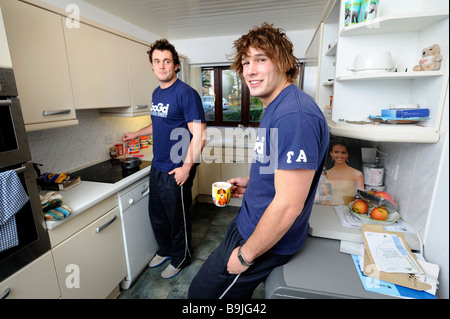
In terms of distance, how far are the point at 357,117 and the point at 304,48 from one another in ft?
6.65

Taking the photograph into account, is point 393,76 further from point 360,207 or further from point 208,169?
point 208,169

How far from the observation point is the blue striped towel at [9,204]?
85 cm

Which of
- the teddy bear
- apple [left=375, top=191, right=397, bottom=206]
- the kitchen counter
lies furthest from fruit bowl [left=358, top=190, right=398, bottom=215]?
the kitchen counter

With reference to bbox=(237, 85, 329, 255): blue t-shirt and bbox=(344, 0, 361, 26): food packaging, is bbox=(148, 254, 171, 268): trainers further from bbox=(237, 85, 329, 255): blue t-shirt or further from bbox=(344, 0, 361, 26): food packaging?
bbox=(344, 0, 361, 26): food packaging

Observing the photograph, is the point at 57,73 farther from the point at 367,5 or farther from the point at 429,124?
the point at 429,124

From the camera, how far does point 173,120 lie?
1651 mm

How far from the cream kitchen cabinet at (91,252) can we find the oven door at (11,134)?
16.2 inches

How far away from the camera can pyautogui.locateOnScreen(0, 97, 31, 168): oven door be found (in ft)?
2.85

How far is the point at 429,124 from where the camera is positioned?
36.8 inches

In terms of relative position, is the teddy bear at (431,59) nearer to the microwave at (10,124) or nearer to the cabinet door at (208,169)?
the microwave at (10,124)

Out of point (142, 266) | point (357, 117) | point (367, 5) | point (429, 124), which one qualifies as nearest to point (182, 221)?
point (142, 266)

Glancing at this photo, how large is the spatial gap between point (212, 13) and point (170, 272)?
91.3 inches

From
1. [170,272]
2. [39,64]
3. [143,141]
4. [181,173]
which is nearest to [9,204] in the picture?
[39,64]

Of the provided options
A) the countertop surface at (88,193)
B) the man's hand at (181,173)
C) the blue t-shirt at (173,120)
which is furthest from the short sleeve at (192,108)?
the countertop surface at (88,193)
